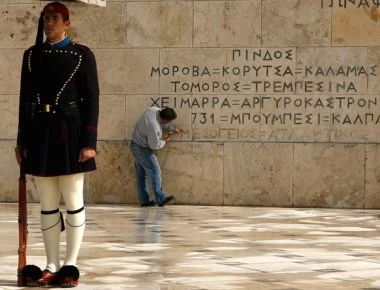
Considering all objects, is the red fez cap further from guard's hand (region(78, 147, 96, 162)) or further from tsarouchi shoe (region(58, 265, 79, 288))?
tsarouchi shoe (region(58, 265, 79, 288))

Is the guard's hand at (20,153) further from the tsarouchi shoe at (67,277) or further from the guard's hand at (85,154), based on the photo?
the tsarouchi shoe at (67,277)

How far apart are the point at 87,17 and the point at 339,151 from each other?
4845 mm

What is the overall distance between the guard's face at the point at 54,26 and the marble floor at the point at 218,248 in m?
1.95

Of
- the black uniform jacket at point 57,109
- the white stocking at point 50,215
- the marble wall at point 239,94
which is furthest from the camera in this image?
the marble wall at point 239,94

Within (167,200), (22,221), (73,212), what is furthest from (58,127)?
(167,200)

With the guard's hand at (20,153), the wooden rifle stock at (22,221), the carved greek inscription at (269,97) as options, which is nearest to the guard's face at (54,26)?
the guard's hand at (20,153)

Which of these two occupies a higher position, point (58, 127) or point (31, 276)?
point (58, 127)

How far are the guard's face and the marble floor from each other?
195 cm

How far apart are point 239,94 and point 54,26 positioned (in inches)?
425

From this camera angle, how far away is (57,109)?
9.14m

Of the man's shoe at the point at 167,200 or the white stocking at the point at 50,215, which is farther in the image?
the man's shoe at the point at 167,200

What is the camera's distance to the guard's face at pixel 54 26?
9.18 metres

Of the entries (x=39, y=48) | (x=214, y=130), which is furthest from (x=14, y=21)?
(x=39, y=48)

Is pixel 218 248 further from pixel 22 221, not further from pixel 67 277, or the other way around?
pixel 67 277
